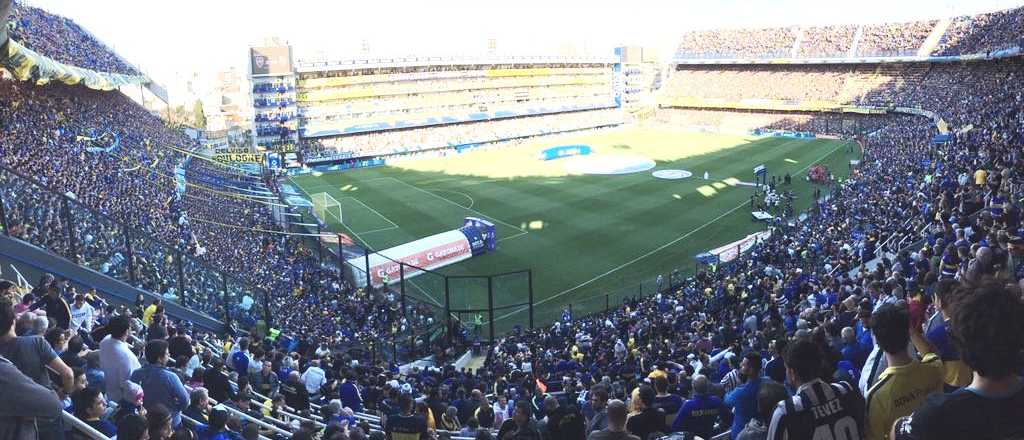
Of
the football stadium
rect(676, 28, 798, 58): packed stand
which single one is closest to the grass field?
the football stadium

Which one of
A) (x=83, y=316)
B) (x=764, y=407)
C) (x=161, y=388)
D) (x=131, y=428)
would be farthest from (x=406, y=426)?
(x=83, y=316)

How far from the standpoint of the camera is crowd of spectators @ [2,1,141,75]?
34.5 metres

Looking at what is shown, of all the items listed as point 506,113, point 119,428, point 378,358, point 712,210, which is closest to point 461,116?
point 506,113

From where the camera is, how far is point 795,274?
17609 millimetres

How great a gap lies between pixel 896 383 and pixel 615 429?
184 centimetres

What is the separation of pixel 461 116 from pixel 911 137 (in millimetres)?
49613

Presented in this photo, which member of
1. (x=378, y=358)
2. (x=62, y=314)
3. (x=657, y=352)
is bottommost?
(x=378, y=358)

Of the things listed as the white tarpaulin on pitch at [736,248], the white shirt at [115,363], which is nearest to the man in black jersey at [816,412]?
the white shirt at [115,363]

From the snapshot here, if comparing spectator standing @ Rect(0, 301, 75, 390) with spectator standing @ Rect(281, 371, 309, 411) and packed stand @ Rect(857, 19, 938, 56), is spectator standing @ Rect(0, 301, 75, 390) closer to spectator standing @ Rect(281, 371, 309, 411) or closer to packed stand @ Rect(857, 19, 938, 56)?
spectator standing @ Rect(281, 371, 309, 411)

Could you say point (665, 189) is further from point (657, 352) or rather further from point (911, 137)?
point (657, 352)

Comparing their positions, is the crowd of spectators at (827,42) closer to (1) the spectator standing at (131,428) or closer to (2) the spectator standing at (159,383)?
(2) the spectator standing at (159,383)

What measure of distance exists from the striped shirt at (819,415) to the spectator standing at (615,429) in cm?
102

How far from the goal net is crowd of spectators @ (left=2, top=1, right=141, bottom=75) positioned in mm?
15178

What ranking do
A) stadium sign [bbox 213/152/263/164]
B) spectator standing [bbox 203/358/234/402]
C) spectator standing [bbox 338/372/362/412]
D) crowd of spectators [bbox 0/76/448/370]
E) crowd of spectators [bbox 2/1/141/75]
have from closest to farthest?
spectator standing [bbox 203/358/234/402] < spectator standing [bbox 338/372/362/412] < crowd of spectators [bbox 0/76/448/370] < crowd of spectators [bbox 2/1/141/75] < stadium sign [bbox 213/152/263/164]
